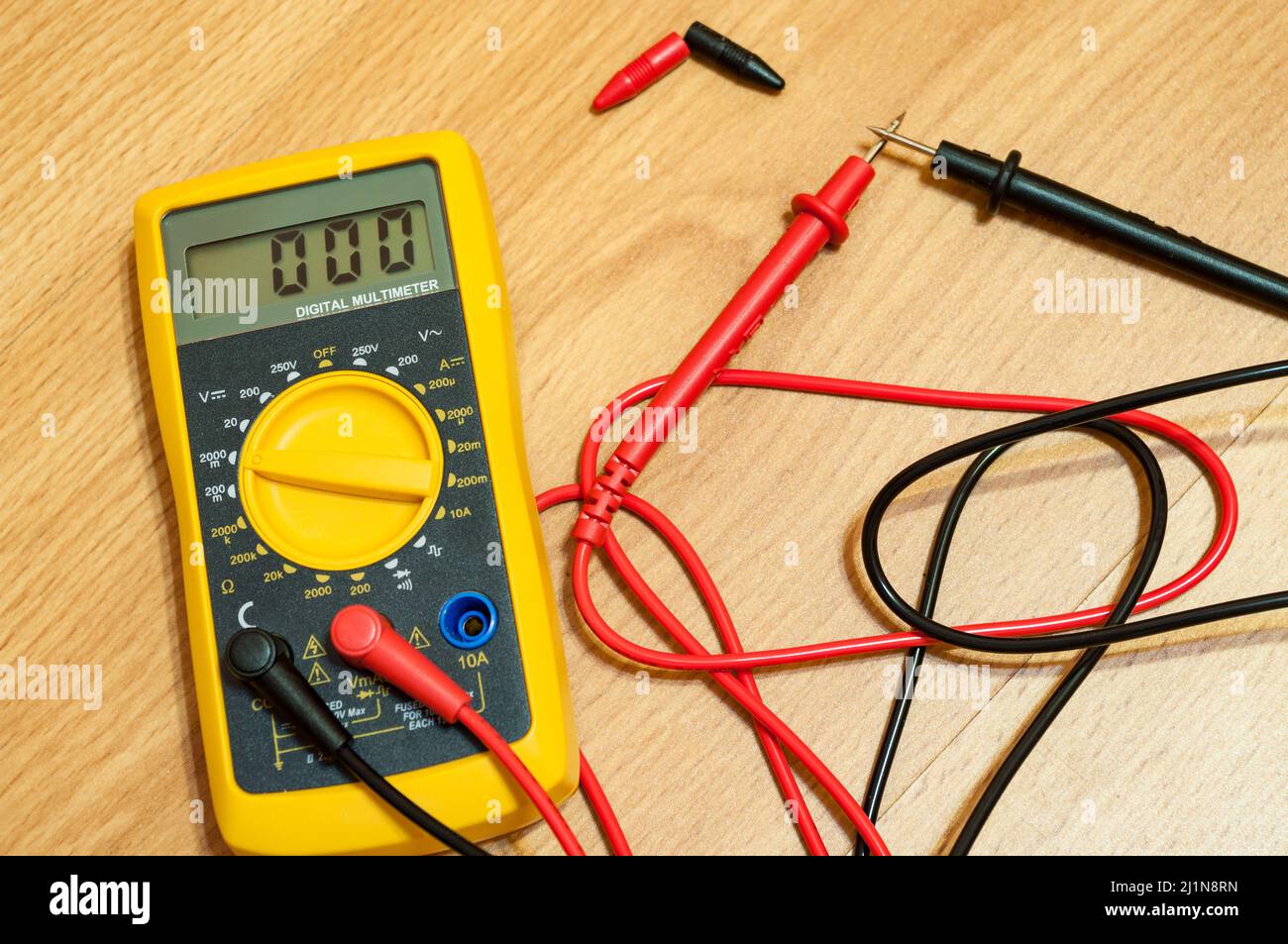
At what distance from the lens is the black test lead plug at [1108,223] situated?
0.63 meters

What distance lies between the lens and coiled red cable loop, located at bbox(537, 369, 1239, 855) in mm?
600

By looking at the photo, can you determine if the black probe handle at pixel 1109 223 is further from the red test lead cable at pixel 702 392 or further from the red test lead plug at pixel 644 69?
the red test lead plug at pixel 644 69

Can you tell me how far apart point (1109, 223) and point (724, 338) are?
253 mm

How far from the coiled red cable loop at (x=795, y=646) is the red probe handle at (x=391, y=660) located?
0.34ft

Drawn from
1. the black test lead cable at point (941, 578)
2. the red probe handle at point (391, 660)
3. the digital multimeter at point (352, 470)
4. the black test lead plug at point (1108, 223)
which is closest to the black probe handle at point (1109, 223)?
the black test lead plug at point (1108, 223)

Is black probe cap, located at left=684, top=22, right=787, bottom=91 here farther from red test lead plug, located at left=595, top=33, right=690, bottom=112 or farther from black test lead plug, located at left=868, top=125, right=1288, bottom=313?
black test lead plug, located at left=868, top=125, right=1288, bottom=313

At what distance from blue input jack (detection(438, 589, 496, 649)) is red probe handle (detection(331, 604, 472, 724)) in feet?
0.08

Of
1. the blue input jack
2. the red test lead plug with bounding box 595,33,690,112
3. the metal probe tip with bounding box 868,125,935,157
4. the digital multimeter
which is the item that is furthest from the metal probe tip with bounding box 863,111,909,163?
the blue input jack

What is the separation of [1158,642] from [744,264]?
0.35 metres

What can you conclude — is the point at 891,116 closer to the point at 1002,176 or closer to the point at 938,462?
the point at 1002,176

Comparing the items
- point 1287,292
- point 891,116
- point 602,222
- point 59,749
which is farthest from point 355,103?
point 1287,292

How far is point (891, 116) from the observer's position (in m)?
0.69

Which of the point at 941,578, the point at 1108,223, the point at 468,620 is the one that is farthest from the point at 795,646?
the point at 1108,223
